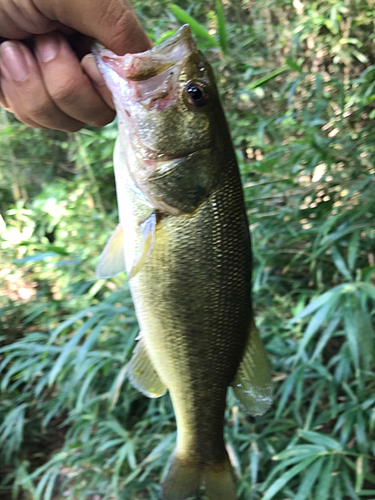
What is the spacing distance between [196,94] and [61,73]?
0.29 meters

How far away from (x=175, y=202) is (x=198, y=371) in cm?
34

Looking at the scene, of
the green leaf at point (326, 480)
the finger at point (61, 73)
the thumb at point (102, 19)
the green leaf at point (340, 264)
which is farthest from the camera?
the green leaf at point (340, 264)

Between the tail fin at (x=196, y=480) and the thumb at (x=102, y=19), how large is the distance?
34.3 inches

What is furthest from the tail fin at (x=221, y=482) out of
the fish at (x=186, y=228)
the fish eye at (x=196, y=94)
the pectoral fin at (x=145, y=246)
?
the fish eye at (x=196, y=94)

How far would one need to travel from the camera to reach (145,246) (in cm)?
66

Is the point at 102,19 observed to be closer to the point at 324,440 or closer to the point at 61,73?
the point at 61,73

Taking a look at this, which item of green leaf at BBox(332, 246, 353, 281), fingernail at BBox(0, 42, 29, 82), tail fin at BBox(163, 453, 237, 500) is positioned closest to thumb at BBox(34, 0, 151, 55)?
fingernail at BBox(0, 42, 29, 82)

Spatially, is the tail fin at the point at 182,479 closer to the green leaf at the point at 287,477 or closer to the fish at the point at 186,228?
the fish at the point at 186,228

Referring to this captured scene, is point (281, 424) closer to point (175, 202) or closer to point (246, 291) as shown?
point (246, 291)

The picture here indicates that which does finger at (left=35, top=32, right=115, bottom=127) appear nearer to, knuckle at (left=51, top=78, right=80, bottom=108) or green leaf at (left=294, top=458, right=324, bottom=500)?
knuckle at (left=51, top=78, right=80, bottom=108)

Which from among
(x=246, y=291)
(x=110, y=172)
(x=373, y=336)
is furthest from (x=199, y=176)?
(x=110, y=172)

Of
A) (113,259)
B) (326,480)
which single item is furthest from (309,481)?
(113,259)

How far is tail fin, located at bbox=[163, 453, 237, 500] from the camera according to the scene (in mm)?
757

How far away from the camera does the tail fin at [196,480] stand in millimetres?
757
